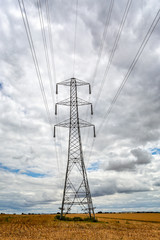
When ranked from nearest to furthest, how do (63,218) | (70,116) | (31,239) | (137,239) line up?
(31,239)
(137,239)
(70,116)
(63,218)

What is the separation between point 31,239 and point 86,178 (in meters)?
18.2

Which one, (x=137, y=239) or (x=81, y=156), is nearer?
(x=137, y=239)

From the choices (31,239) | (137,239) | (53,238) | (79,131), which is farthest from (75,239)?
(79,131)

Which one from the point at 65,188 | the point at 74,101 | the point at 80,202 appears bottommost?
the point at 80,202

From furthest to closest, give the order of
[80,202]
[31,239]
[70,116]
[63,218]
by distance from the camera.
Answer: [63,218], [70,116], [80,202], [31,239]

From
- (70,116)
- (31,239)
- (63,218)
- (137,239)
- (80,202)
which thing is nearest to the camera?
(31,239)

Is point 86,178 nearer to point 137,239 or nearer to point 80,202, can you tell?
point 80,202

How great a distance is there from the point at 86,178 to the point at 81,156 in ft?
13.2

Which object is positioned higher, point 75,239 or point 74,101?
point 74,101

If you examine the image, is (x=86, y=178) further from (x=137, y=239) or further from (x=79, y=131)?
(x=137, y=239)

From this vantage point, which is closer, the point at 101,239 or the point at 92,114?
the point at 101,239

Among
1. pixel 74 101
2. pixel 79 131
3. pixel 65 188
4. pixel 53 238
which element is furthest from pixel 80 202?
pixel 74 101

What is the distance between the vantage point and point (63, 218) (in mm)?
45344

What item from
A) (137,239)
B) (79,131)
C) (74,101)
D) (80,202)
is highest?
(74,101)
